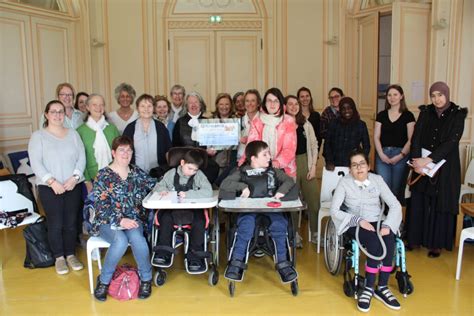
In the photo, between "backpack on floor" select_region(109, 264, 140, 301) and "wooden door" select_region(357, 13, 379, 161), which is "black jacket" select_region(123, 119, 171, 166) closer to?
"backpack on floor" select_region(109, 264, 140, 301)

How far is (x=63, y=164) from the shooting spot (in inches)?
153

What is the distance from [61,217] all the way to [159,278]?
1.03 metres

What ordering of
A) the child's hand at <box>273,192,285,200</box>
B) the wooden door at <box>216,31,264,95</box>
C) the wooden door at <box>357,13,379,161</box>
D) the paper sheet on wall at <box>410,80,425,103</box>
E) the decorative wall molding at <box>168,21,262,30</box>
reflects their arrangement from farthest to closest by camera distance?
the wooden door at <box>216,31,264,95</box>, the decorative wall molding at <box>168,21,262,30</box>, the wooden door at <box>357,13,379,161</box>, the paper sheet on wall at <box>410,80,425,103</box>, the child's hand at <box>273,192,285,200</box>

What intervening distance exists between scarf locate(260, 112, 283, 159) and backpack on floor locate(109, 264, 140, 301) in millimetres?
1536

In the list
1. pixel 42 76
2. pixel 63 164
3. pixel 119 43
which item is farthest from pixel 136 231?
pixel 119 43

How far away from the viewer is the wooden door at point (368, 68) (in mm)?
6613

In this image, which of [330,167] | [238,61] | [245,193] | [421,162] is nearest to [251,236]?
[245,193]

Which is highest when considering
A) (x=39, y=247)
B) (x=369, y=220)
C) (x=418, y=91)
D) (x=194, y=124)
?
(x=418, y=91)

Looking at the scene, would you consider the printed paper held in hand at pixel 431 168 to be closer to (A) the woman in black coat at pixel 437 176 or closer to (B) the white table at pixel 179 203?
(A) the woman in black coat at pixel 437 176

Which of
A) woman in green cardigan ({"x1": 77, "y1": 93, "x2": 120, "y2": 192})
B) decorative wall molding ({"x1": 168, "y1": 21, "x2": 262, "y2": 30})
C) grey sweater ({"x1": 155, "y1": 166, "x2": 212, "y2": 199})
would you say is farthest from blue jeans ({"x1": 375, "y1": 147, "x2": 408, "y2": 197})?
decorative wall molding ({"x1": 168, "y1": 21, "x2": 262, "y2": 30})

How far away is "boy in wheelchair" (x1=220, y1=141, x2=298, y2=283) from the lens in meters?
3.39

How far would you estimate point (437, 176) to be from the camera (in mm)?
4082

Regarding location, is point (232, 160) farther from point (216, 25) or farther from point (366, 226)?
point (216, 25)

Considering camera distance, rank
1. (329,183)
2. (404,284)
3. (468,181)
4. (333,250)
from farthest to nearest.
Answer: (468,181)
(329,183)
(333,250)
(404,284)
